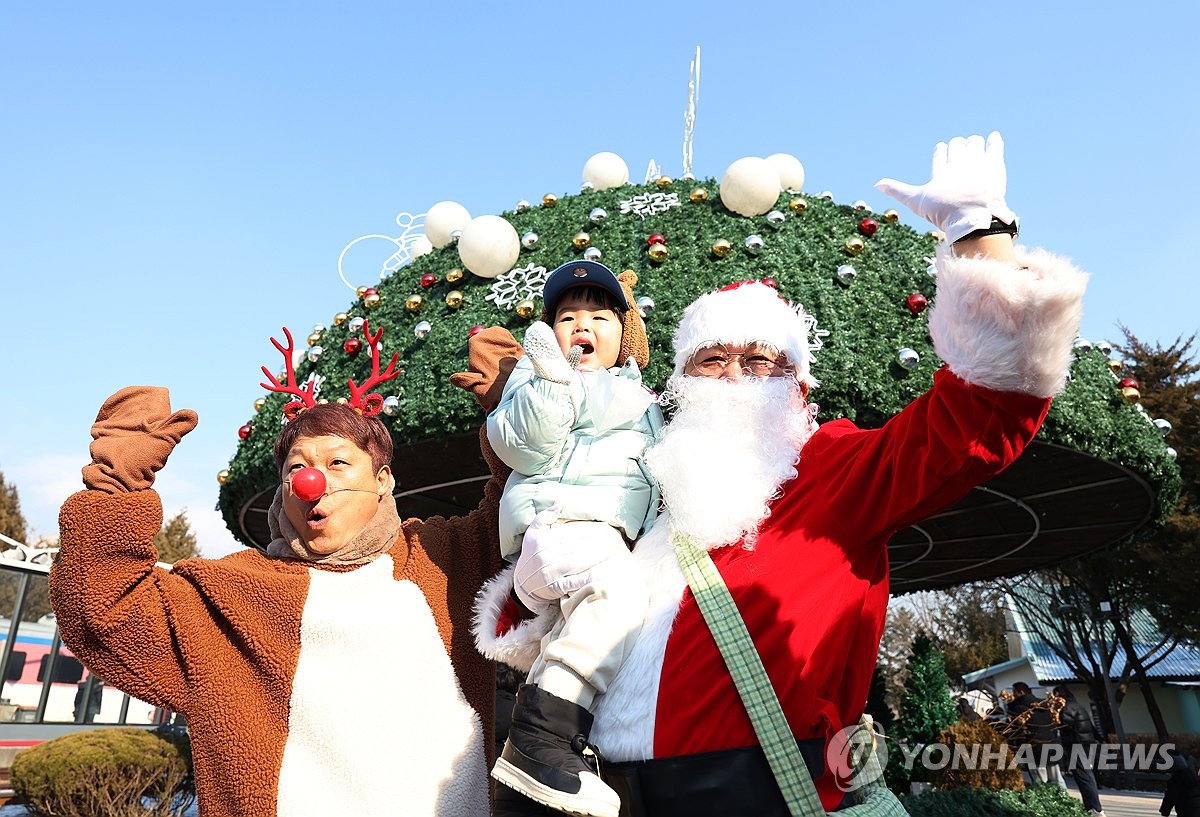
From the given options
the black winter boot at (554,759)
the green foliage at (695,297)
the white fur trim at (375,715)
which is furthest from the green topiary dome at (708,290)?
the black winter boot at (554,759)

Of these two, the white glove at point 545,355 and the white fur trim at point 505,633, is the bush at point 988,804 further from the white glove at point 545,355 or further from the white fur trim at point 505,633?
the white glove at point 545,355

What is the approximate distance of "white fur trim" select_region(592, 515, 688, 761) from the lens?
2.00m

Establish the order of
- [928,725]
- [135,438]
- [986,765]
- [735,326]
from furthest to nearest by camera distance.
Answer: [928,725] < [986,765] < [735,326] < [135,438]

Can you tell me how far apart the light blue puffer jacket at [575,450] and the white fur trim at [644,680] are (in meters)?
0.23

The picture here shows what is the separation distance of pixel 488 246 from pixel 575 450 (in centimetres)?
412

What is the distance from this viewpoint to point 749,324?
2.51 m

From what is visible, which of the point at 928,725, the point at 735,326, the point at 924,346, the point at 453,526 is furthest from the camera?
the point at 928,725

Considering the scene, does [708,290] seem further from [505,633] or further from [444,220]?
[505,633]

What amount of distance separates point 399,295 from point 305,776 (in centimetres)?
511

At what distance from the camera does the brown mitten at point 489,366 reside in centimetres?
305

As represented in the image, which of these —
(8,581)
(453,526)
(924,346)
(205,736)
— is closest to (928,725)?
→ (924,346)

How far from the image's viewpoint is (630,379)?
2.72 metres

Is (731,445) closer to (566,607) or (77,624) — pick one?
(566,607)

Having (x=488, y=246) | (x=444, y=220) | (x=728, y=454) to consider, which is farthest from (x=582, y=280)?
(x=444, y=220)
